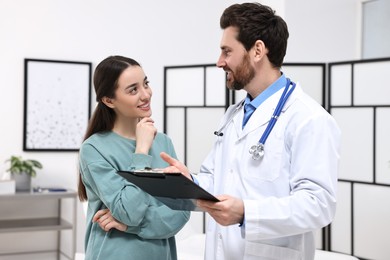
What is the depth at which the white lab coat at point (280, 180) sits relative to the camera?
1.57 metres

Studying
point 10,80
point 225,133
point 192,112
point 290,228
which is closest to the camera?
point 290,228

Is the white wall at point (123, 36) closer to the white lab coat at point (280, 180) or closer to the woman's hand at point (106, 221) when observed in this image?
the white lab coat at point (280, 180)

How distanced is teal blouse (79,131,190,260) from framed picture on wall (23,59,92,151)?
3.20 m

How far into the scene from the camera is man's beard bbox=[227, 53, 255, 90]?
1811 millimetres

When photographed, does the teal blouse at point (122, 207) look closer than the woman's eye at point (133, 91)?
Yes

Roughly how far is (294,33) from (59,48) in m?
2.04

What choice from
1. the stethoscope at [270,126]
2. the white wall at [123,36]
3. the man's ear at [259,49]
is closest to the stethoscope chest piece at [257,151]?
the stethoscope at [270,126]

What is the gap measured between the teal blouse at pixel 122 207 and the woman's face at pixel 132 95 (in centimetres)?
10

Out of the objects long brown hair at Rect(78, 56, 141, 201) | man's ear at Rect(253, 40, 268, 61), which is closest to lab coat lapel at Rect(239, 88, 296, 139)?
man's ear at Rect(253, 40, 268, 61)

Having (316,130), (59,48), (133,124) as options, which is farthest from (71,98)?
(316,130)

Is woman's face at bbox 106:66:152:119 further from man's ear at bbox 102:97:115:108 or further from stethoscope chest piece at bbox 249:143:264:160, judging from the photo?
stethoscope chest piece at bbox 249:143:264:160

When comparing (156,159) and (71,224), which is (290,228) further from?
(71,224)

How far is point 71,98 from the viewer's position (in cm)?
508

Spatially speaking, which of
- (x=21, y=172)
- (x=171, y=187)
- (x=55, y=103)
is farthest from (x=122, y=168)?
(x=55, y=103)
